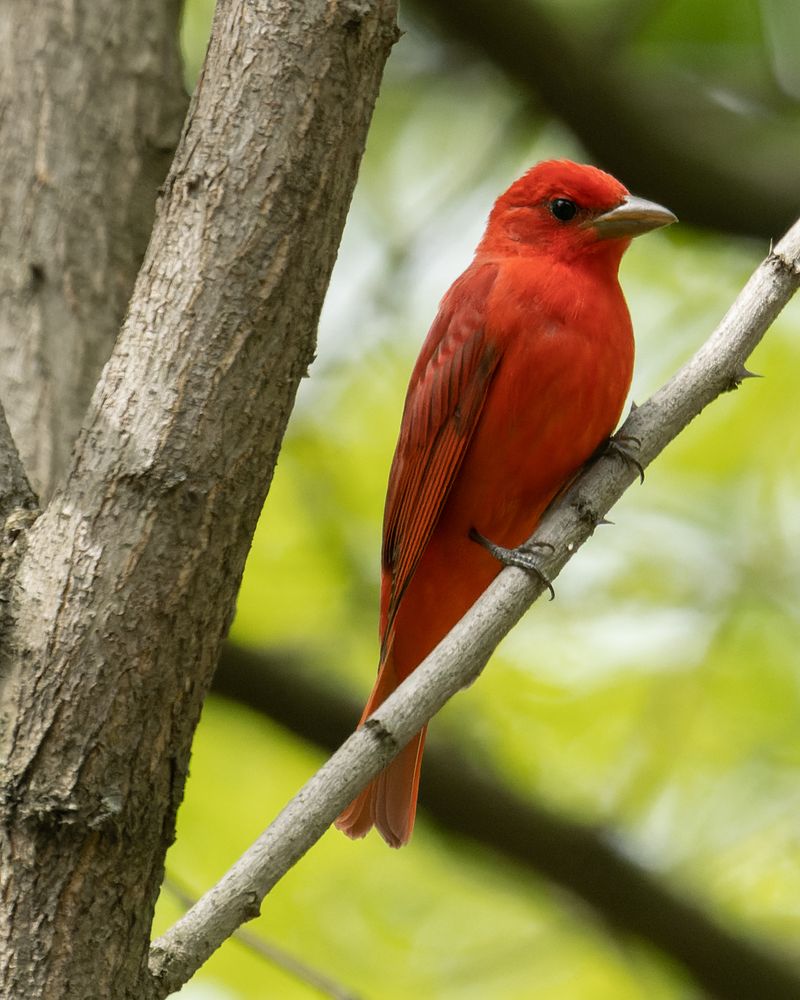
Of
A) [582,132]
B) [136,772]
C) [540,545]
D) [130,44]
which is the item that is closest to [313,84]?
[540,545]

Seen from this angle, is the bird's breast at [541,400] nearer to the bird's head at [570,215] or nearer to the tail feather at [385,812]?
the bird's head at [570,215]

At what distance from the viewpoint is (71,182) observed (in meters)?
4.55

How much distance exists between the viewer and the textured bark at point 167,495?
2816 millimetres

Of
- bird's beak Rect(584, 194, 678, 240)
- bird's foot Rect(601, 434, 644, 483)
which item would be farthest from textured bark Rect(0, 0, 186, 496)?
bird's foot Rect(601, 434, 644, 483)

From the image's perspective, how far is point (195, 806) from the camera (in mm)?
5773

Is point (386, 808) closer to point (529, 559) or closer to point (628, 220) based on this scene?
point (529, 559)

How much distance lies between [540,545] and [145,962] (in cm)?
123

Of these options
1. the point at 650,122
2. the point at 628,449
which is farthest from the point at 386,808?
the point at 650,122

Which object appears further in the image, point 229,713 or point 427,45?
point 427,45

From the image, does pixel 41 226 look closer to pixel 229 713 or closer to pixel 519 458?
pixel 519 458

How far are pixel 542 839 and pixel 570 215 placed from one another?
2.24m

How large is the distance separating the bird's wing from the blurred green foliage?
1.62 m

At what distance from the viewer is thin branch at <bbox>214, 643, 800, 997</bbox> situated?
16.9 feet

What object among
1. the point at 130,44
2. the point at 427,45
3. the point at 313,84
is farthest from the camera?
the point at 427,45
